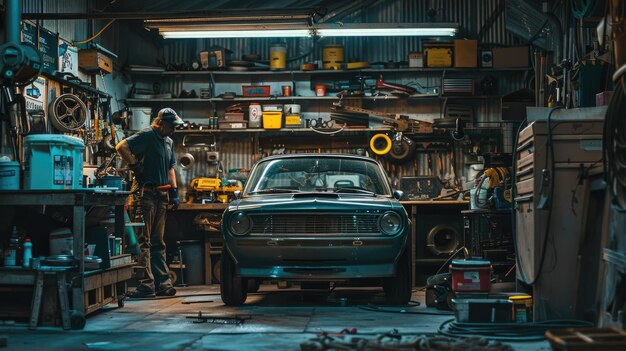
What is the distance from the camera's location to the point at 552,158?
5.34 m

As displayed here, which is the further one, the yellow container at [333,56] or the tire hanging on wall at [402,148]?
the yellow container at [333,56]

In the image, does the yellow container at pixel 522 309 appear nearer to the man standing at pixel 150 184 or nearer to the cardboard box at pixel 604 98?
the cardboard box at pixel 604 98

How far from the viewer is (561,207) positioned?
17.6 feet

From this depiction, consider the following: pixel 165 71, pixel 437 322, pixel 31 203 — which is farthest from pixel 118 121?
pixel 437 322

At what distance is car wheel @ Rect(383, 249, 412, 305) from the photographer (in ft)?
23.5

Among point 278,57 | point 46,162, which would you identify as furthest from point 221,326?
point 278,57

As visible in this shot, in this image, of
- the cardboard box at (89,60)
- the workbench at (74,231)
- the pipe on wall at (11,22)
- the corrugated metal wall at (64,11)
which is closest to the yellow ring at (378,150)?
the cardboard box at (89,60)

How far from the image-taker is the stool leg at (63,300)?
5883mm

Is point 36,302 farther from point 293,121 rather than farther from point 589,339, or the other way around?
point 293,121

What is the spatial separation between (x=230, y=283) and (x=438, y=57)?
612 cm

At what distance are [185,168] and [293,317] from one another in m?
6.32

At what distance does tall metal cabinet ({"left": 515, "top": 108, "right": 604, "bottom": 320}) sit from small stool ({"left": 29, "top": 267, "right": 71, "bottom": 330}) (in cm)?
324

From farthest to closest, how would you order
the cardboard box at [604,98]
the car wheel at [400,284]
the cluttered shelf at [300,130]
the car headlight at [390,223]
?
the cluttered shelf at [300,130] < the car wheel at [400,284] < the car headlight at [390,223] < the cardboard box at [604,98]

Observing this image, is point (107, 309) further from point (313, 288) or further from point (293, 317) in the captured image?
point (313, 288)
